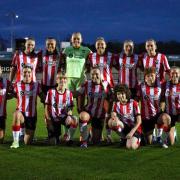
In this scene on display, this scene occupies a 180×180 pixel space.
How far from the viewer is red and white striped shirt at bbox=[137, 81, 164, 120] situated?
22.2 feet

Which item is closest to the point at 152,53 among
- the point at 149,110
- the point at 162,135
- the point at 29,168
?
the point at 149,110

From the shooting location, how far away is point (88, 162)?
5199 millimetres

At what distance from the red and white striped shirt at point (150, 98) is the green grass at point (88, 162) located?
610 millimetres

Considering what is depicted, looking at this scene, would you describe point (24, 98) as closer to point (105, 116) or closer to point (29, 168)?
point (105, 116)

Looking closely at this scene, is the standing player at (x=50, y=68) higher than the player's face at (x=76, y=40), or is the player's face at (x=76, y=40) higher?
the player's face at (x=76, y=40)

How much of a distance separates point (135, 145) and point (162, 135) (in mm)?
494

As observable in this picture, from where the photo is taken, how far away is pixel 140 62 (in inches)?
294

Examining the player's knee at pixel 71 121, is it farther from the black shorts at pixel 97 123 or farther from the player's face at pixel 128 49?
the player's face at pixel 128 49

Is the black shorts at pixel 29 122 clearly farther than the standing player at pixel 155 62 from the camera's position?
No

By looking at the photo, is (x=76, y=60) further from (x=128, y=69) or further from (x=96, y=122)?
(x=96, y=122)

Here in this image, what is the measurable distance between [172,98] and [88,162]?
6.87 ft

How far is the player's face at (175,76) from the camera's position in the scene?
6609mm

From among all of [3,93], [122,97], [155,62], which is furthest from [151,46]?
[3,93]

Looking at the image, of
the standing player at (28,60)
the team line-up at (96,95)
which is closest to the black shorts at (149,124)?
the team line-up at (96,95)
